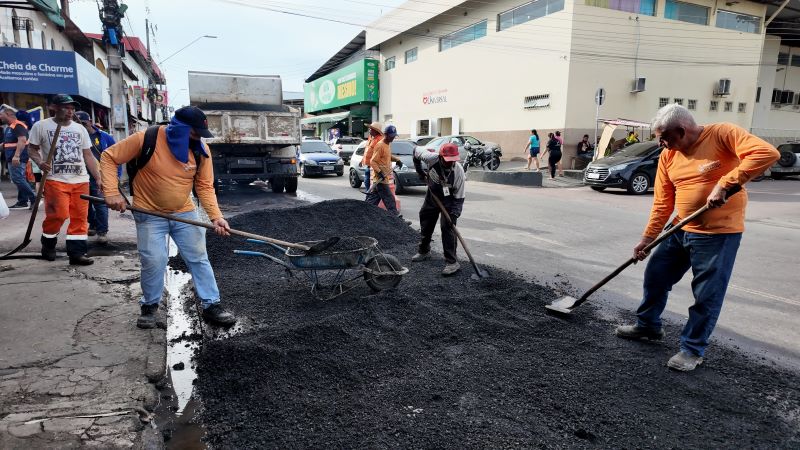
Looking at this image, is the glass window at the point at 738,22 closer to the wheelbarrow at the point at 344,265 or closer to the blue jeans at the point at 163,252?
the wheelbarrow at the point at 344,265

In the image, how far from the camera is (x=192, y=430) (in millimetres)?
2809

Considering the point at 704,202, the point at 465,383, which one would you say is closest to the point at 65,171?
the point at 465,383

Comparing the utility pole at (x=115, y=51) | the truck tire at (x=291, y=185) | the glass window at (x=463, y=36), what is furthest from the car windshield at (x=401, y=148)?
the glass window at (x=463, y=36)

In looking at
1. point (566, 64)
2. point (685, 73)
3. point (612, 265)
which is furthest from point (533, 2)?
point (612, 265)

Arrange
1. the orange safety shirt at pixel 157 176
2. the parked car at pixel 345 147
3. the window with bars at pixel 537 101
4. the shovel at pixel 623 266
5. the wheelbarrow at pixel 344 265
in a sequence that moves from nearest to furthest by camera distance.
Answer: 1. the shovel at pixel 623 266
2. the orange safety shirt at pixel 157 176
3. the wheelbarrow at pixel 344 265
4. the window with bars at pixel 537 101
5. the parked car at pixel 345 147

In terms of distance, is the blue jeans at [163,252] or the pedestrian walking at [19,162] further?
the pedestrian walking at [19,162]

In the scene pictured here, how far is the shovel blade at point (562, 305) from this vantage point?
14.1 ft

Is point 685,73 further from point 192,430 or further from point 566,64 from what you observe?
point 192,430

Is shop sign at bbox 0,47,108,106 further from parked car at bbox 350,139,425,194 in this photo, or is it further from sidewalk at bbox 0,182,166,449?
sidewalk at bbox 0,182,166,449

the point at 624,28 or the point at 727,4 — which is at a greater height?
the point at 727,4

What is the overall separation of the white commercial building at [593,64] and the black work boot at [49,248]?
18393 mm

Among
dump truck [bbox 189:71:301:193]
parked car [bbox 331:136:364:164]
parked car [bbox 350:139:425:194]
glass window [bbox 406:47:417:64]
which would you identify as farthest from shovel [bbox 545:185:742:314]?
glass window [bbox 406:47:417:64]

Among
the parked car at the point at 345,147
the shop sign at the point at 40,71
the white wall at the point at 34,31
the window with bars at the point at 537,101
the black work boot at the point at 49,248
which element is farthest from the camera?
the parked car at the point at 345,147

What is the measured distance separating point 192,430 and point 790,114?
3664 cm
